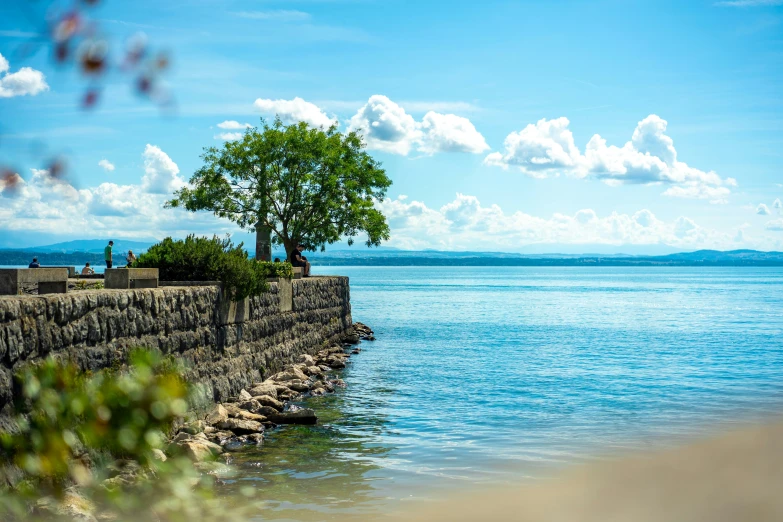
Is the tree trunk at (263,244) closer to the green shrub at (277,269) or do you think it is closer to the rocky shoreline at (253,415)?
the green shrub at (277,269)

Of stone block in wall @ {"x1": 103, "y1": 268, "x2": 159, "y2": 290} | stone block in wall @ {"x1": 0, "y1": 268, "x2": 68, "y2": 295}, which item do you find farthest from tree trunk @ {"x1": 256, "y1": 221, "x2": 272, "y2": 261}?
stone block in wall @ {"x1": 0, "y1": 268, "x2": 68, "y2": 295}

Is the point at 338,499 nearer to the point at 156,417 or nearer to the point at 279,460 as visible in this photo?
the point at 279,460

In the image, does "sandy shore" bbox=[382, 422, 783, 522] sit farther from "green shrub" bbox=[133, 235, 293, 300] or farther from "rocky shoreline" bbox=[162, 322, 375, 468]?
"green shrub" bbox=[133, 235, 293, 300]

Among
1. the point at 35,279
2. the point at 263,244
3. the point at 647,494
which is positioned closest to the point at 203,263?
the point at 35,279

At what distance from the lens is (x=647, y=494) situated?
37.0 ft

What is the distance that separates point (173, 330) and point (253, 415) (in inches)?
106

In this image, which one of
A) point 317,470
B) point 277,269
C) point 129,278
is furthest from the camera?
point 277,269

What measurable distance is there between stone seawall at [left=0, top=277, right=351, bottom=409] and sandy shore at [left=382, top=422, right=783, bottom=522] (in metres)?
4.81

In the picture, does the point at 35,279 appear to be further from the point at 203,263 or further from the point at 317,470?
the point at 203,263

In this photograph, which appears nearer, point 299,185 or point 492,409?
point 492,409

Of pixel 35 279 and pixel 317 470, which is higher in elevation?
pixel 35 279

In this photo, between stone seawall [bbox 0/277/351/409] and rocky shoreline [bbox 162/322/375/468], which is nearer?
stone seawall [bbox 0/277/351/409]

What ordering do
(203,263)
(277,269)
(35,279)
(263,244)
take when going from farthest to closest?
(263,244), (277,269), (203,263), (35,279)

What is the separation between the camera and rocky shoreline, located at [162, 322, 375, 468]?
12.4m
